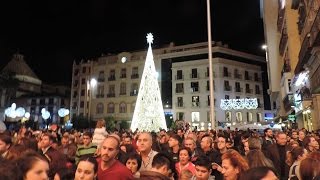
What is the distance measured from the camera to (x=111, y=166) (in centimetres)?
475

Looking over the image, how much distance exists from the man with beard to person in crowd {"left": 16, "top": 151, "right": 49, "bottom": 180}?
51.4 inches

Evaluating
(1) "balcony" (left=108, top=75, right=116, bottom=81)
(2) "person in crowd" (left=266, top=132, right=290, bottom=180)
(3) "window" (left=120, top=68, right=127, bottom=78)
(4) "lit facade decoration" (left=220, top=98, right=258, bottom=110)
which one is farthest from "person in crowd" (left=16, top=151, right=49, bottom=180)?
(1) "balcony" (left=108, top=75, right=116, bottom=81)

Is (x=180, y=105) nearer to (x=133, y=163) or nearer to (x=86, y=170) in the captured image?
(x=133, y=163)

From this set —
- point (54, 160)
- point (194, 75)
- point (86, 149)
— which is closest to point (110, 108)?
point (194, 75)

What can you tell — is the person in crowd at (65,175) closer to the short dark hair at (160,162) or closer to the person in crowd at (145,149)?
the short dark hair at (160,162)

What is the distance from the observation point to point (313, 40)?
16281mm

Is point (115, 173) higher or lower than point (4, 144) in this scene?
lower

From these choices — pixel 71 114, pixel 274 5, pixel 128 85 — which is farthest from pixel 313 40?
pixel 71 114

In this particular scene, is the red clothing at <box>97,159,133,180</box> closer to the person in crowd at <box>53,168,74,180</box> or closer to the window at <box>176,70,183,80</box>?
the person in crowd at <box>53,168,74,180</box>

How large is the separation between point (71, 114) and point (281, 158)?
2455 inches

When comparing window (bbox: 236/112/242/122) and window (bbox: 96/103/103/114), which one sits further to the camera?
window (bbox: 96/103/103/114)

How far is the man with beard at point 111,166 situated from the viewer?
4.56 metres

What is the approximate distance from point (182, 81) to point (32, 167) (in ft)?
179

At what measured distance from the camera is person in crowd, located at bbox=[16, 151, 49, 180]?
328 centimetres
